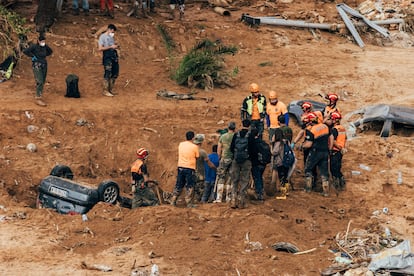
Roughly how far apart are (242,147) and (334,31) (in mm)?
11881

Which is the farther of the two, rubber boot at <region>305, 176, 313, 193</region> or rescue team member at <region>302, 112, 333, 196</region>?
rubber boot at <region>305, 176, 313, 193</region>

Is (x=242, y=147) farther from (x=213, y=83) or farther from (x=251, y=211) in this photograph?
(x=213, y=83)

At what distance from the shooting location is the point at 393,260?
41.0 ft

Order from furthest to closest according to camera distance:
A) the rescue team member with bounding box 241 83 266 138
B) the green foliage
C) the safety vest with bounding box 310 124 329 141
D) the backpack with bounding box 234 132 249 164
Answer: the green foliage
the rescue team member with bounding box 241 83 266 138
the safety vest with bounding box 310 124 329 141
the backpack with bounding box 234 132 249 164

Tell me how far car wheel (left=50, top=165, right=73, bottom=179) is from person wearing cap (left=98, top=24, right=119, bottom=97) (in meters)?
4.03

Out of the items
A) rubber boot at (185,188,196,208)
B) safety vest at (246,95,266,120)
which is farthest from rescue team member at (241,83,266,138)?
rubber boot at (185,188,196,208)

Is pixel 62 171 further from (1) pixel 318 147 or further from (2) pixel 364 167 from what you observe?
(2) pixel 364 167

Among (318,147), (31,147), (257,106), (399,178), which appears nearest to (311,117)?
(318,147)

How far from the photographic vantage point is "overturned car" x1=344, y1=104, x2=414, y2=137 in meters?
18.2

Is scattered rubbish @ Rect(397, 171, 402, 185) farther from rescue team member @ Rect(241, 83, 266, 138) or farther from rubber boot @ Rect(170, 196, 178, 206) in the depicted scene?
rubber boot @ Rect(170, 196, 178, 206)

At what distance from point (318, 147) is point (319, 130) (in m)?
0.32

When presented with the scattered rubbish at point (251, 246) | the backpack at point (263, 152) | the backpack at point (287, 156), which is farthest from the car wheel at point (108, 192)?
the backpack at point (287, 156)

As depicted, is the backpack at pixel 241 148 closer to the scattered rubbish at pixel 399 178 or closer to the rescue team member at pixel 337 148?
the rescue team member at pixel 337 148

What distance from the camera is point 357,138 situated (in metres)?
18.4
